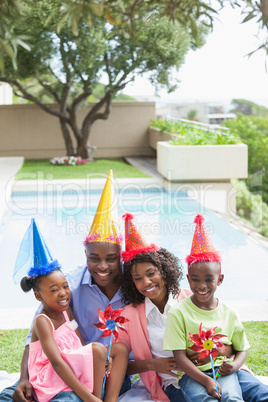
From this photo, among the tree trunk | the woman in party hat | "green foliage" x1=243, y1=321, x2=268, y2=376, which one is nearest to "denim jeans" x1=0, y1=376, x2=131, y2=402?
the woman in party hat

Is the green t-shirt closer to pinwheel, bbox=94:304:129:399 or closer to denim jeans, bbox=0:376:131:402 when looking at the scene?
pinwheel, bbox=94:304:129:399

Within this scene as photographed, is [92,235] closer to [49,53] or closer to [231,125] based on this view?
[49,53]

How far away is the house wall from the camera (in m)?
19.1

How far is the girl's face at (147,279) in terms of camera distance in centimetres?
286

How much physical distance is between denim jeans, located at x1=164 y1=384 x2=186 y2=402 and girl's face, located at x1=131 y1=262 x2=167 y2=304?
49 cm

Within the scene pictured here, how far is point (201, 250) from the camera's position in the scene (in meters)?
Result: 2.85

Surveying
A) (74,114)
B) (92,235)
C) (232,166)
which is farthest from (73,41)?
(92,235)

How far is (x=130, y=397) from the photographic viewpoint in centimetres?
298

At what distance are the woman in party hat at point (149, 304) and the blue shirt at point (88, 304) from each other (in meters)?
0.18

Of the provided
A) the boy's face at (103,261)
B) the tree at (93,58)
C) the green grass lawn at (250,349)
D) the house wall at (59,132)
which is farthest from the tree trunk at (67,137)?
the boy's face at (103,261)

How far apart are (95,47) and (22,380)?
11.8 m

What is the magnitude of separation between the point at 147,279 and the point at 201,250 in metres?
0.32

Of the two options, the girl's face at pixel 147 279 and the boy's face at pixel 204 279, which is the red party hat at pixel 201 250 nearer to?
the boy's face at pixel 204 279

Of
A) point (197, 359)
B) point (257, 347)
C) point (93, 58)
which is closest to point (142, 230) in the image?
point (257, 347)
